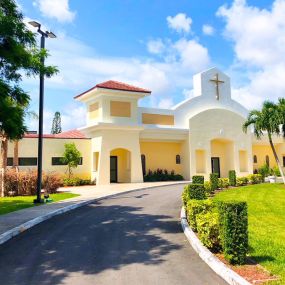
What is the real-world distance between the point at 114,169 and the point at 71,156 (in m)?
4.54

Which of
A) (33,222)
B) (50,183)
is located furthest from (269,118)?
(33,222)

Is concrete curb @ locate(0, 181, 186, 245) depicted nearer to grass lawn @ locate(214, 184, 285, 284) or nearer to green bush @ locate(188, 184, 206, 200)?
green bush @ locate(188, 184, 206, 200)

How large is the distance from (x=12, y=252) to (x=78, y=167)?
22.1 meters

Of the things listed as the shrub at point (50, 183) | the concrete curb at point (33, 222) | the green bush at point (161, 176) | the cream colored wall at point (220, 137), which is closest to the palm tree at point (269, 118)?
the cream colored wall at point (220, 137)

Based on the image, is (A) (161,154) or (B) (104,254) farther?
(A) (161,154)

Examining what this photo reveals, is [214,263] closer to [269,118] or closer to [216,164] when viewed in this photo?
[269,118]

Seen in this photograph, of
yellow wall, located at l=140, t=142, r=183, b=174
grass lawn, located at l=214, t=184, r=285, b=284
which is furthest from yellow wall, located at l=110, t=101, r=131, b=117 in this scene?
grass lawn, located at l=214, t=184, r=285, b=284

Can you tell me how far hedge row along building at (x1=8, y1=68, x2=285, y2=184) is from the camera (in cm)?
2864

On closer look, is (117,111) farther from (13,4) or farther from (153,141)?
(13,4)

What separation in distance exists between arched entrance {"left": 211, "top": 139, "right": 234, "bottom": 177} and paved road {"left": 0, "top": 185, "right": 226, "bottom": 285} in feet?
76.7

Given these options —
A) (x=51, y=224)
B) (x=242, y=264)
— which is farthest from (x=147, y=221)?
(x=242, y=264)

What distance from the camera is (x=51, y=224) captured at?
11.7m

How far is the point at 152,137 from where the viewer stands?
31.1 meters

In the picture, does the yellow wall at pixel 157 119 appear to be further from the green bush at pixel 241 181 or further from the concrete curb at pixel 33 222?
the concrete curb at pixel 33 222
